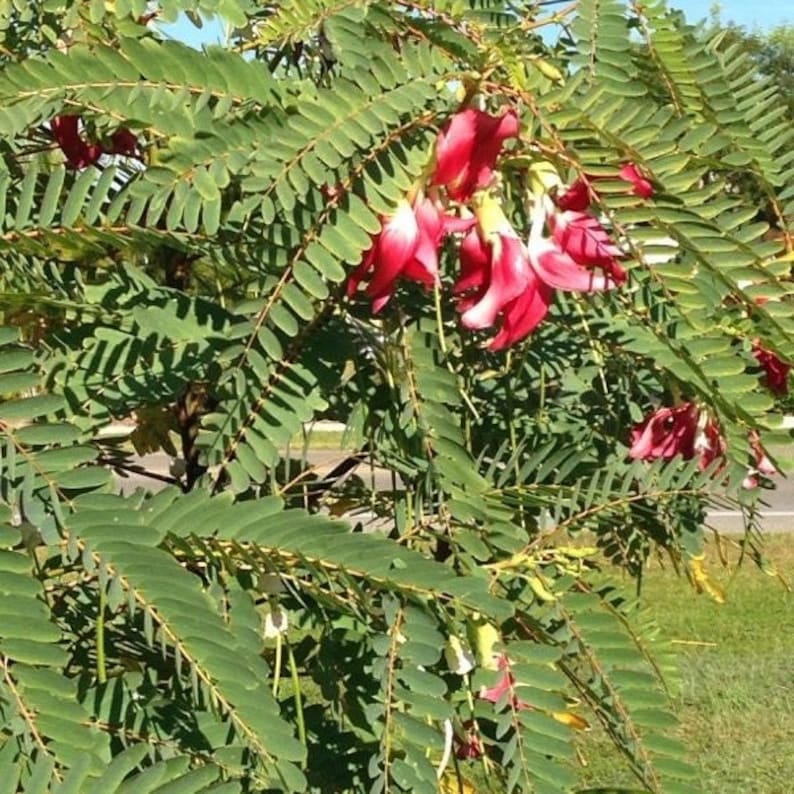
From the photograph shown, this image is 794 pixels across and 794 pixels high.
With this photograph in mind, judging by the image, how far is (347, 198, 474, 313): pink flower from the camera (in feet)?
1.69

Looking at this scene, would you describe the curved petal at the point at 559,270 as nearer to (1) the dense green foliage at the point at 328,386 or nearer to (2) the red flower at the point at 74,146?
(1) the dense green foliage at the point at 328,386

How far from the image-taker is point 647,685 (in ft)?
1.99

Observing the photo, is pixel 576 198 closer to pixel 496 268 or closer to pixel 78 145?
pixel 496 268

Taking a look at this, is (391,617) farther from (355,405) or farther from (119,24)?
(119,24)

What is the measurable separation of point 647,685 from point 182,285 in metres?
0.29

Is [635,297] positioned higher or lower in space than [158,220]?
lower

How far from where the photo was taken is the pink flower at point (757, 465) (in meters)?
0.58

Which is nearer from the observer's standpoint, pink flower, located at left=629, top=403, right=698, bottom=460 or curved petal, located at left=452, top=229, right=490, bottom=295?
curved petal, located at left=452, top=229, right=490, bottom=295

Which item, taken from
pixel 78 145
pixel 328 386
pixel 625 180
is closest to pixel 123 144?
pixel 78 145

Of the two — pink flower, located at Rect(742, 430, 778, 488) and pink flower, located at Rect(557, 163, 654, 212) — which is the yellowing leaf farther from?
pink flower, located at Rect(557, 163, 654, 212)

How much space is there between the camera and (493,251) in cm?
53

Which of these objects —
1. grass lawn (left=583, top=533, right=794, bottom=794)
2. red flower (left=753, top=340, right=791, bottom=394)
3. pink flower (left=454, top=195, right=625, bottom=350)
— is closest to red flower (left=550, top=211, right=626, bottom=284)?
pink flower (left=454, top=195, right=625, bottom=350)

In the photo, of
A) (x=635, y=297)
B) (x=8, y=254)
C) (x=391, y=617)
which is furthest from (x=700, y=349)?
(x=8, y=254)

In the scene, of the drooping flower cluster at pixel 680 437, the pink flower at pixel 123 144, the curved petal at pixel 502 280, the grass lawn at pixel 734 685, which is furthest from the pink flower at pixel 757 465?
the grass lawn at pixel 734 685
